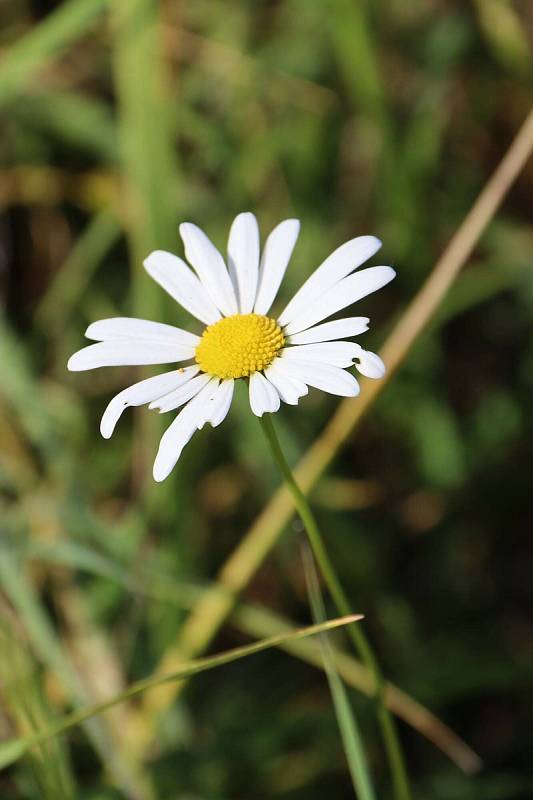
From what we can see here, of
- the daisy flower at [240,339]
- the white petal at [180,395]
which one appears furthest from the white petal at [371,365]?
the white petal at [180,395]

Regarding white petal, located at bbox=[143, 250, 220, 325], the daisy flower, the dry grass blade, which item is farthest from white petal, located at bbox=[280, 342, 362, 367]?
the dry grass blade

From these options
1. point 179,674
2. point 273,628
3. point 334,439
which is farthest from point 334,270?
point 273,628

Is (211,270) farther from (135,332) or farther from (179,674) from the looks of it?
(179,674)

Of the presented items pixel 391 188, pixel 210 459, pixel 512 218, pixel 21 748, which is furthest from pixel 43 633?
pixel 512 218

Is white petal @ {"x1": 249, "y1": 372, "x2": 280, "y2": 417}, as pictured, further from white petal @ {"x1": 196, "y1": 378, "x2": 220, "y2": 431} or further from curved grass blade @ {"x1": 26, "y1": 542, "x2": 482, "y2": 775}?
curved grass blade @ {"x1": 26, "y1": 542, "x2": 482, "y2": 775}

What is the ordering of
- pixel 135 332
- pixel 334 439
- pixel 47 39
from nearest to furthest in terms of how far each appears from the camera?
pixel 135 332
pixel 334 439
pixel 47 39

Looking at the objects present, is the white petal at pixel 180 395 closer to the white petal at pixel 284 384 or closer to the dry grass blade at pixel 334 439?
the white petal at pixel 284 384
